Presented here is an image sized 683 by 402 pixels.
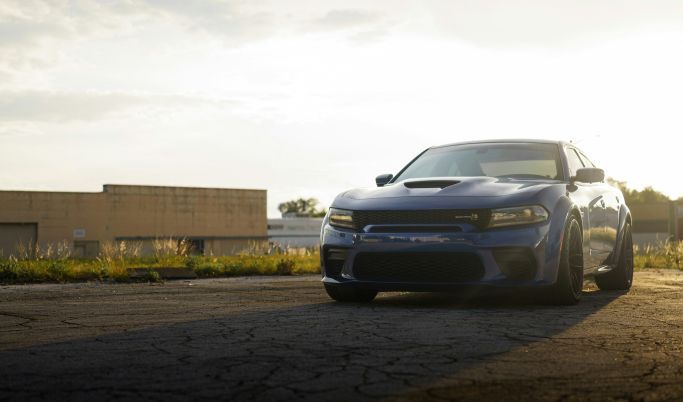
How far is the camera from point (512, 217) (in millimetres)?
7055

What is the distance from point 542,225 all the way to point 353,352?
9.74 feet

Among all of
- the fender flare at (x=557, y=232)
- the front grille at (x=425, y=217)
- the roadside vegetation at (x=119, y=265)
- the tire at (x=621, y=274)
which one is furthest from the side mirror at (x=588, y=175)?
the roadside vegetation at (x=119, y=265)

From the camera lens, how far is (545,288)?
280 inches

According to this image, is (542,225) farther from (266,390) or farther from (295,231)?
(295,231)

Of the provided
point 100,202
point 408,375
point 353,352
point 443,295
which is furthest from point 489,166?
point 100,202

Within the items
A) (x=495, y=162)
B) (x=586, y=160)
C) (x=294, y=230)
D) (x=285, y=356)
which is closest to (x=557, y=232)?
(x=495, y=162)

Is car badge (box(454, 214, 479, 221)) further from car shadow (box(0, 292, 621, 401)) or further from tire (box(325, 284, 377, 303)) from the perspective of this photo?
tire (box(325, 284, 377, 303))

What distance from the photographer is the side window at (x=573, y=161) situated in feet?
28.0

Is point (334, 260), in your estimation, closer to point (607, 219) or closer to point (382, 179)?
point (382, 179)

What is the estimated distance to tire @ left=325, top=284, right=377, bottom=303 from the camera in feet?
25.5

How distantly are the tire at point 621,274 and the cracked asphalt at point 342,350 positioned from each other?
1.78 metres

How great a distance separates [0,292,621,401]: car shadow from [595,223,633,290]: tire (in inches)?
122

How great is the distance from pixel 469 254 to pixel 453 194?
57cm

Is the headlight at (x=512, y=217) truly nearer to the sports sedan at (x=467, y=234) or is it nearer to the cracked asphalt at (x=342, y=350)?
the sports sedan at (x=467, y=234)
